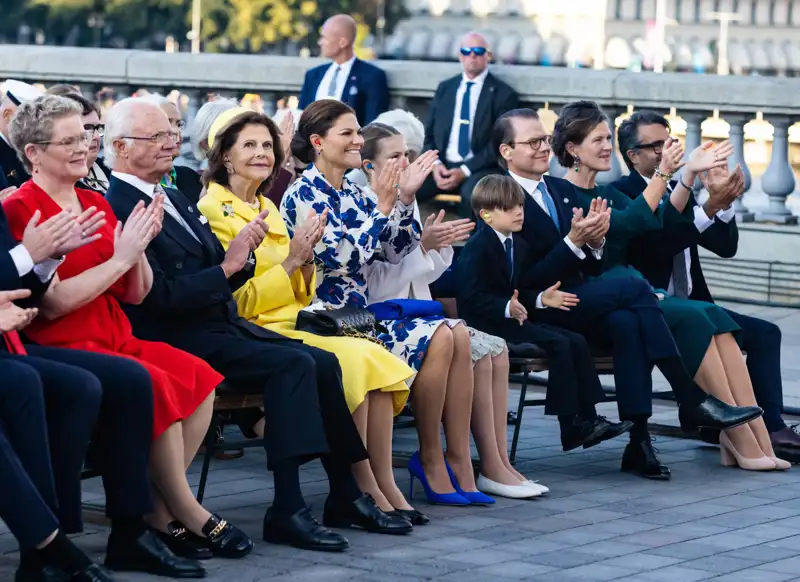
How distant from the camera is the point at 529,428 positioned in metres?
8.90

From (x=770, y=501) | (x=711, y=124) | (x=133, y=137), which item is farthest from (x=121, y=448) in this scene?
(x=711, y=124)

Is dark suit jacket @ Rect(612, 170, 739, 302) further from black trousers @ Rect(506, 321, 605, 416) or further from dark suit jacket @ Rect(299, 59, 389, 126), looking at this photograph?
dark suit jacket @ Rect(299, 59, 389, 126)

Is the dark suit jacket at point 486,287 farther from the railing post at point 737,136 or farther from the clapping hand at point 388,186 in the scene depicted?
the railing post at point 737,136

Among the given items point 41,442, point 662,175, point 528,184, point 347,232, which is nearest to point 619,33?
point 662,175

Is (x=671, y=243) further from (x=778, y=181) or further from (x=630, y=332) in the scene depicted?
(x=778, y=181)

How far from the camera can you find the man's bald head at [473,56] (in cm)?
1140

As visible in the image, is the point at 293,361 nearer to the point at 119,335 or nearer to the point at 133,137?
the point at 119,335

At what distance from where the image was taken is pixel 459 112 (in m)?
11.4

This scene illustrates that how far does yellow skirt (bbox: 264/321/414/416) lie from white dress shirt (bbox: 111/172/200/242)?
57cm

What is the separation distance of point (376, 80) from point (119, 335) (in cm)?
608

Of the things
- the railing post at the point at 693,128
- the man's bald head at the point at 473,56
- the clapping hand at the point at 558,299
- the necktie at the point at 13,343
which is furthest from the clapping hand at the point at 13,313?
the railing post at the point at 693,128

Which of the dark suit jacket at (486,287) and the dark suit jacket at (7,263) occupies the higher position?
the dark suit jacket at (7,263)

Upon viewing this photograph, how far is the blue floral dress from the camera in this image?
7.14 metres

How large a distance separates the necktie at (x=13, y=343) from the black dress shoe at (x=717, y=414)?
10.6 ft
